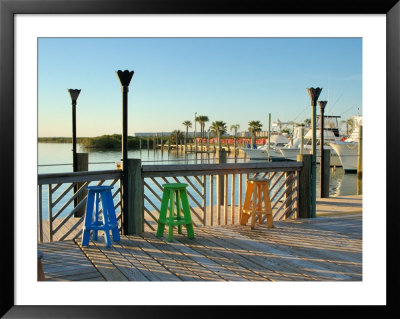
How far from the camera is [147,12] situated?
2.51 metres

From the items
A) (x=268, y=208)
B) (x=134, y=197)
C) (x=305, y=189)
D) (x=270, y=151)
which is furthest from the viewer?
(x=270, y=151)

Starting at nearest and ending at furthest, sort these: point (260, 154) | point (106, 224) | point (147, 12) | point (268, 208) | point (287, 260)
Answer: point (147, 12), point (287, 260), point (106, 224), point (268, 208), point (260, 154)

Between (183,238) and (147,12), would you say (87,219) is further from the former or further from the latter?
(147,12)

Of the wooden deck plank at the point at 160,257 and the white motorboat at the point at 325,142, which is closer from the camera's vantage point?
the wooden deck plank at the point at 160,257

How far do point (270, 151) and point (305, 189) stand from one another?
2643 cm

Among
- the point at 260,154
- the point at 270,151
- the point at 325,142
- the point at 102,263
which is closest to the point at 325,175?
the point at 102,263

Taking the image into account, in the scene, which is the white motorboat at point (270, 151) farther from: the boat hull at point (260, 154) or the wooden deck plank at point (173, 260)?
the wooden deck plank at point (173, 260)

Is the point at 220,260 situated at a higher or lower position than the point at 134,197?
lower

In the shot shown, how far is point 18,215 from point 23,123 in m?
0.60

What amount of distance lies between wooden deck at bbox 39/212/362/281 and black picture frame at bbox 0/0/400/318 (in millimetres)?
647

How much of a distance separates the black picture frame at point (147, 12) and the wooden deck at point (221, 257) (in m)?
0.65

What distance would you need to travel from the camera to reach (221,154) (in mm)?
9094

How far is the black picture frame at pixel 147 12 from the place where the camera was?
2436mm

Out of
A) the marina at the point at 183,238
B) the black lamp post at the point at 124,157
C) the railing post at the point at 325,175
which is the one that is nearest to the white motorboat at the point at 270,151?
the railing post at the point at 325,175
